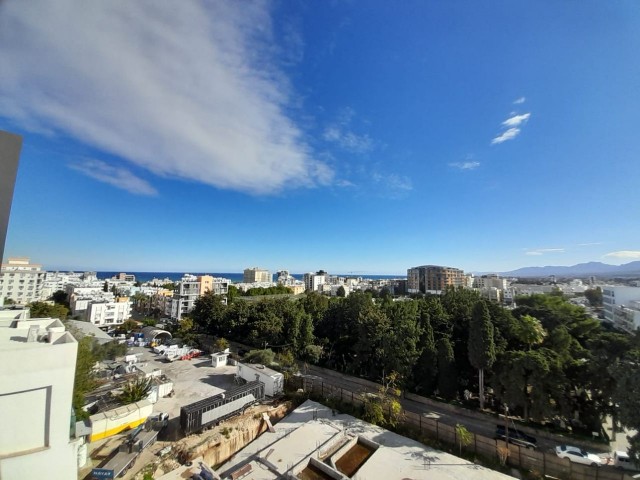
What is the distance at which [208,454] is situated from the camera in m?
9.03

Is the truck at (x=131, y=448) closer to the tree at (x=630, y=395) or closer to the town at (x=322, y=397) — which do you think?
the town at (x=322, y=397)

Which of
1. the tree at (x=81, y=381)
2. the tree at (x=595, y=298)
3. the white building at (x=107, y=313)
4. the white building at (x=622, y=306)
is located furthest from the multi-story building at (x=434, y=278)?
the tree at (x=81, y=381)

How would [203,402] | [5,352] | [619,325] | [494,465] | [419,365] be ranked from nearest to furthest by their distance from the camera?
1. [5,352]
2. [494,465]
3. [203,402]
4. [419,365]
5. [619,325]

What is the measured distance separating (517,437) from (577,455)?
1.81 m

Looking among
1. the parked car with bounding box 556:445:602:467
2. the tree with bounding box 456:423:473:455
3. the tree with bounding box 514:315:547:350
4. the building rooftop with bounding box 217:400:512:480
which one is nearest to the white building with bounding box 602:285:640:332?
the tree with bounding box 514:315:547:350

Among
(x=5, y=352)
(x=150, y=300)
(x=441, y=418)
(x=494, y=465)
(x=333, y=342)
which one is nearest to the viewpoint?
(x=5, y=352)

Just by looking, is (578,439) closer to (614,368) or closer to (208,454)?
(614,368)

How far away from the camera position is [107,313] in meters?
32.5

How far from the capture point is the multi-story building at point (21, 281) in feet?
128

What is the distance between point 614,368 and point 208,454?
42.4 feet

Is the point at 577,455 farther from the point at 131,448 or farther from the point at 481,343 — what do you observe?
the point at 131,448

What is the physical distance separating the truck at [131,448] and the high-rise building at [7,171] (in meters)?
Result: 6.09

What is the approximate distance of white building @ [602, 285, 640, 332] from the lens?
26087mm

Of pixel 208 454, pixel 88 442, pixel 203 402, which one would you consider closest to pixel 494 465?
pixel 208 454
